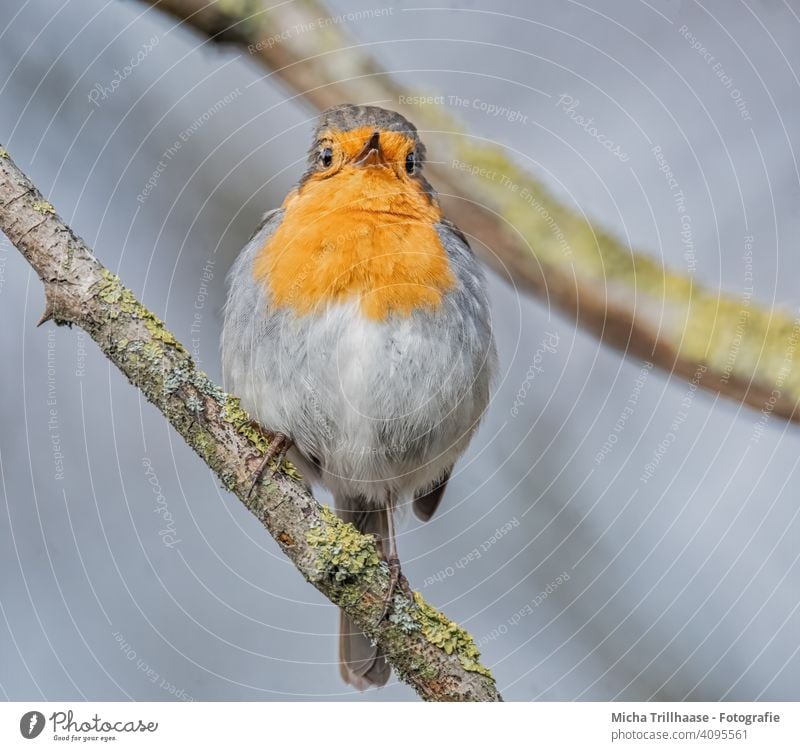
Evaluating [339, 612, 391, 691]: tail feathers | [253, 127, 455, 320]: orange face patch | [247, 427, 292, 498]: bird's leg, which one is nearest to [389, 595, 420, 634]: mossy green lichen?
[247, 427, 292, 498]: bird's leg

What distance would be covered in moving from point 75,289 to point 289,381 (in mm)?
653

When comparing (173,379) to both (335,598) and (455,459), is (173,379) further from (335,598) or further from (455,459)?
(455,459)

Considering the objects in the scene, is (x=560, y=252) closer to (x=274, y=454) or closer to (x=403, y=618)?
(x=274, y=454)

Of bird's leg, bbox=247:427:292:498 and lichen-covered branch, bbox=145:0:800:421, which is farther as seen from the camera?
lichen-covered branch, bbox=145:0:800:421

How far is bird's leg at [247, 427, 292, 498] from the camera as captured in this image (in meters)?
2.24

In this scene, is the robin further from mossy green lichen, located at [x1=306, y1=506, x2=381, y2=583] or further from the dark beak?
mossy green lichen, located at [x1=306, y1=506, x2=381, y2=583]

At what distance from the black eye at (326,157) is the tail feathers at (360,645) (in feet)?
3.80

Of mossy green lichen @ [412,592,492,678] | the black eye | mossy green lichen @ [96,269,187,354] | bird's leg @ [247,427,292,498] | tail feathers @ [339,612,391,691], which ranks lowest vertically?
mossy green lichen @ [412,592,492,678]

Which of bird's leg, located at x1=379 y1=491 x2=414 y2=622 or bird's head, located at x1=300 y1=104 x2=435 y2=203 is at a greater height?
bird's head, located at x1=300 y1=104 x2=435 y2=203

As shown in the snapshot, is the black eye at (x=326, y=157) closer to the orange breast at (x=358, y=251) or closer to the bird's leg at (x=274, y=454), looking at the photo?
the orange breast at (x=358, y=251)

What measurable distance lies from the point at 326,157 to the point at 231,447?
936mm

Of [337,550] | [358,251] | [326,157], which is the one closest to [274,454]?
[337,550]

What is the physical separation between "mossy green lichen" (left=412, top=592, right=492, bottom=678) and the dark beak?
48.3 inches

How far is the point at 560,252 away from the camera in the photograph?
2.94m
